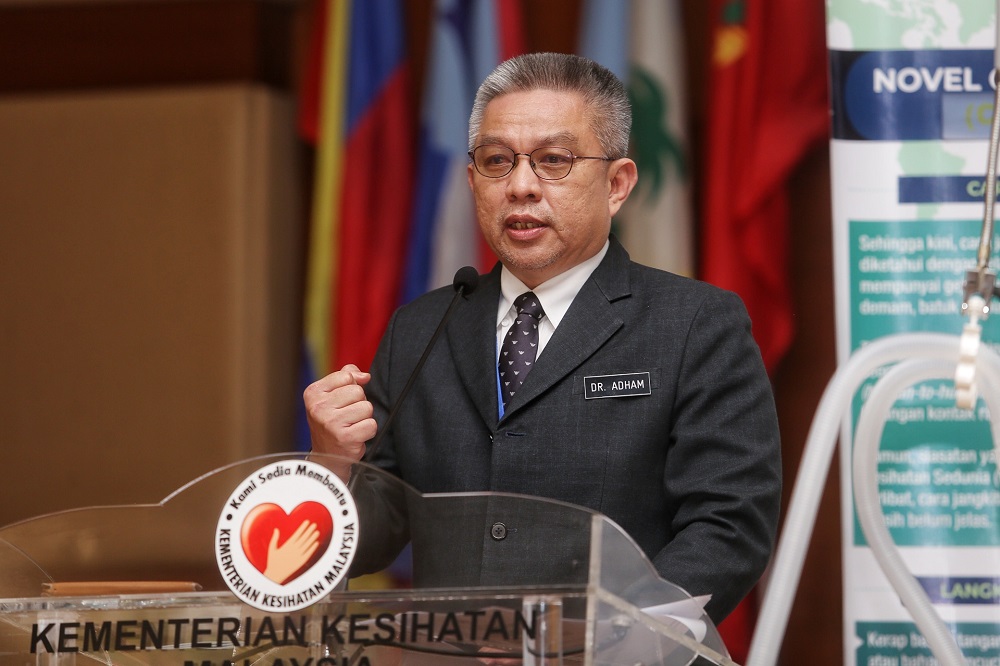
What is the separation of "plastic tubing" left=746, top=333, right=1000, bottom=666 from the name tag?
285 millimetres

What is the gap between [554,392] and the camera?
1844 mm

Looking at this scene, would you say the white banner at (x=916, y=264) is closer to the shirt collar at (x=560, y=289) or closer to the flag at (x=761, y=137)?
the flag at (x=761, y=137)

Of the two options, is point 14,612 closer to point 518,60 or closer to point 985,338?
point 518,60

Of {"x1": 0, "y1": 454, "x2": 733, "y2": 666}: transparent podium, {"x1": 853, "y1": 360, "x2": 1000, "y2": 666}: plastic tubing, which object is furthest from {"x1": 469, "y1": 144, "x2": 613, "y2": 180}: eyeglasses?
{"x1": 0, "y1": 454, "x2": 733, "y2": 666}: transparent podium

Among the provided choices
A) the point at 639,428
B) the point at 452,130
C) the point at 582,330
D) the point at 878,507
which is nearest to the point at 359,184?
the point at 452,130

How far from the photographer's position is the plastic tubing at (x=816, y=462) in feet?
5.14

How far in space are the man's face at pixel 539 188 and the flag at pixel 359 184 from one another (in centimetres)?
162

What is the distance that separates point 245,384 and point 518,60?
85.9 inches

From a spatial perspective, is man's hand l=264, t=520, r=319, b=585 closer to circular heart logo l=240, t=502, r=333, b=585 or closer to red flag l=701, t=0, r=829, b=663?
circular heart logo l=240, t=502, r=333, b=585

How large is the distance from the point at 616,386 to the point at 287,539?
25.5 inches

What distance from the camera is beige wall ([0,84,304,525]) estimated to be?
3867 millimetres

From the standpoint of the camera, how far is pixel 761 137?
10.5ft

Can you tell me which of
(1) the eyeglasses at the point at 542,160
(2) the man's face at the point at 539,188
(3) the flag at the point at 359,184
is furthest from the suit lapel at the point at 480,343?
(3) the flag at the point at 359,184

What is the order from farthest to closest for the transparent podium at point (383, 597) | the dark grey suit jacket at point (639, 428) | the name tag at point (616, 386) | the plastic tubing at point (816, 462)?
the name tag at point (616, 386) → the dark grey suit jacket at point (639, 428) → the plastic tubing at point (816, 462) → the transparent podium at point (383, 597)
